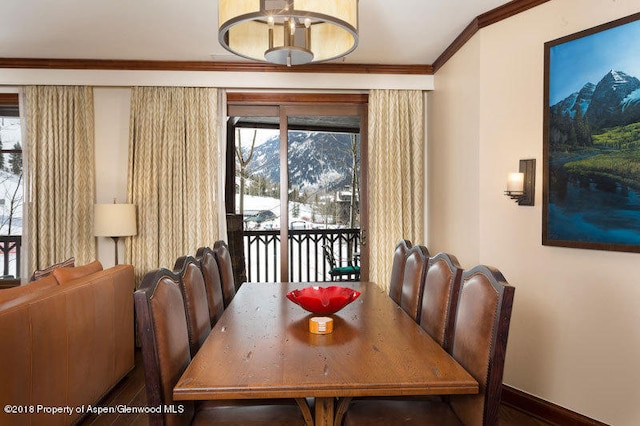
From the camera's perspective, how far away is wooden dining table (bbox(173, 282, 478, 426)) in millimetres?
1328

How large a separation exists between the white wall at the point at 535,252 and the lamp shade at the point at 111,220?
287 centimetres

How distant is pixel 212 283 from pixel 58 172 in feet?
8.14

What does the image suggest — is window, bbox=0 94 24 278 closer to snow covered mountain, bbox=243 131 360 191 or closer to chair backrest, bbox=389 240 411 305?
snow covered mountain, bbox=243 131 360 191

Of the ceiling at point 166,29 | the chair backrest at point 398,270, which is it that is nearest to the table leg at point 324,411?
the chair backrest at point 398,270

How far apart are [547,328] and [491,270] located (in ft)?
4.76

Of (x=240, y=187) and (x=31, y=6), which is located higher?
(x=31, y=6)

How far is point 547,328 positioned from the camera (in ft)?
8.71

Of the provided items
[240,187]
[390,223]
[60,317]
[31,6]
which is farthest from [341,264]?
[31,6]

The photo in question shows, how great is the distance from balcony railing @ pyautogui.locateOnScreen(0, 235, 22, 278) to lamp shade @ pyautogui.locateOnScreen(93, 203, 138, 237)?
1183mm

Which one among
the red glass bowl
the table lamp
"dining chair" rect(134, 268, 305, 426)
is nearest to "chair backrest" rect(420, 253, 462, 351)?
the red glass bowl

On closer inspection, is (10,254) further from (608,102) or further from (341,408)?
(608,102)

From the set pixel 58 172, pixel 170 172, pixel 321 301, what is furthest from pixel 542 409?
pixel 58 172

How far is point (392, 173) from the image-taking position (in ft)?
13.5

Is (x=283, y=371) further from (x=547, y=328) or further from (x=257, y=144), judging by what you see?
(x=257, y=144)
